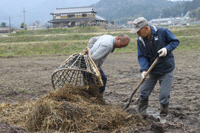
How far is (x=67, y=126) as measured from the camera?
3.21m

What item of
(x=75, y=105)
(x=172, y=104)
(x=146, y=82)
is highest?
(x=146, y=82)

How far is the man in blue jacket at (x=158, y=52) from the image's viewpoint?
3.52 meters

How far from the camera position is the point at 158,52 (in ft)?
11.3

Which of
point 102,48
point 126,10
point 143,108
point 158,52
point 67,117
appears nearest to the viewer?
point 67,117

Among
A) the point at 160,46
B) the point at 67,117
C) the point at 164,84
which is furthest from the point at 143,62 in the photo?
the point at 67,117

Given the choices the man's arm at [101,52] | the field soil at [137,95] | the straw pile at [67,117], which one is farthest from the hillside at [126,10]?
the straw pile at [67,117]

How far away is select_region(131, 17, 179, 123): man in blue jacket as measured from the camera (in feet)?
11.6

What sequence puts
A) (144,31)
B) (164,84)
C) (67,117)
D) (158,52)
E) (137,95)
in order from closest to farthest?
(67,117)
(158,52)
(144,31)
(164,84)
(137,95)

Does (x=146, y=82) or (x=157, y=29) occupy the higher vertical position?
(x=157, y=29)

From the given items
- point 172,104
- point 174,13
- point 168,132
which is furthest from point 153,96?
point 174,13

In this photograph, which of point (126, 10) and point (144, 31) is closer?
point (144, 31)

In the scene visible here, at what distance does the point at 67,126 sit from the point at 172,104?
2777 mm

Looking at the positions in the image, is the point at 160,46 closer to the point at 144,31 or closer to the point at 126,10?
the point at 144,31

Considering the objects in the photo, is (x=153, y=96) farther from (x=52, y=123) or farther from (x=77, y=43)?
(x=77, y=43)
